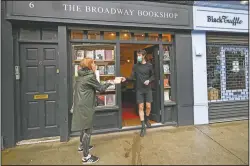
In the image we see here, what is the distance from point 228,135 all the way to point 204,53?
2.36 m

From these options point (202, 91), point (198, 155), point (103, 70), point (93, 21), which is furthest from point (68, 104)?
point (202, 91)

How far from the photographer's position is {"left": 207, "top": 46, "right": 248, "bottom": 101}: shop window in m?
5.53

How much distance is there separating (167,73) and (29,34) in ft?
12.4

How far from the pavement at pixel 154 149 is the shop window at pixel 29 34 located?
2.51m

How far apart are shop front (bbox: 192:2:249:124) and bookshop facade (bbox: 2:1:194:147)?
30 centimetres

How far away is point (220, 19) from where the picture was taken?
5.33m

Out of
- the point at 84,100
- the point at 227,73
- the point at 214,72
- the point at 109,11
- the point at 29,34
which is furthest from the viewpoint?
the point at 227,73

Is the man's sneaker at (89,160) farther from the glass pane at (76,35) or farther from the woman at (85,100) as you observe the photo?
the glass pane at (76,35)

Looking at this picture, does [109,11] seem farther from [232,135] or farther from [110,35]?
[232,135]

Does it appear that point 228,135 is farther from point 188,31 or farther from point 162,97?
point 188,31

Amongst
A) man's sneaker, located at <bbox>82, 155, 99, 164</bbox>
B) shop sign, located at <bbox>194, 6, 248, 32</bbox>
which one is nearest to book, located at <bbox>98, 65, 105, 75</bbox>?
man's sneaker, located at <bbox>82, 155, 99, 164</bbox>

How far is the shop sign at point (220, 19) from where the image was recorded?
17.0ft

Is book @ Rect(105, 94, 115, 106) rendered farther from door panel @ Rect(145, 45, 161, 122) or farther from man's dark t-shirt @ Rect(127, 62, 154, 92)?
door panel @ Rect(145, 45, 161, 122)

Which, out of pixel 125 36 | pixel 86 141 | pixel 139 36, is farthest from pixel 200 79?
pixel 86 141
